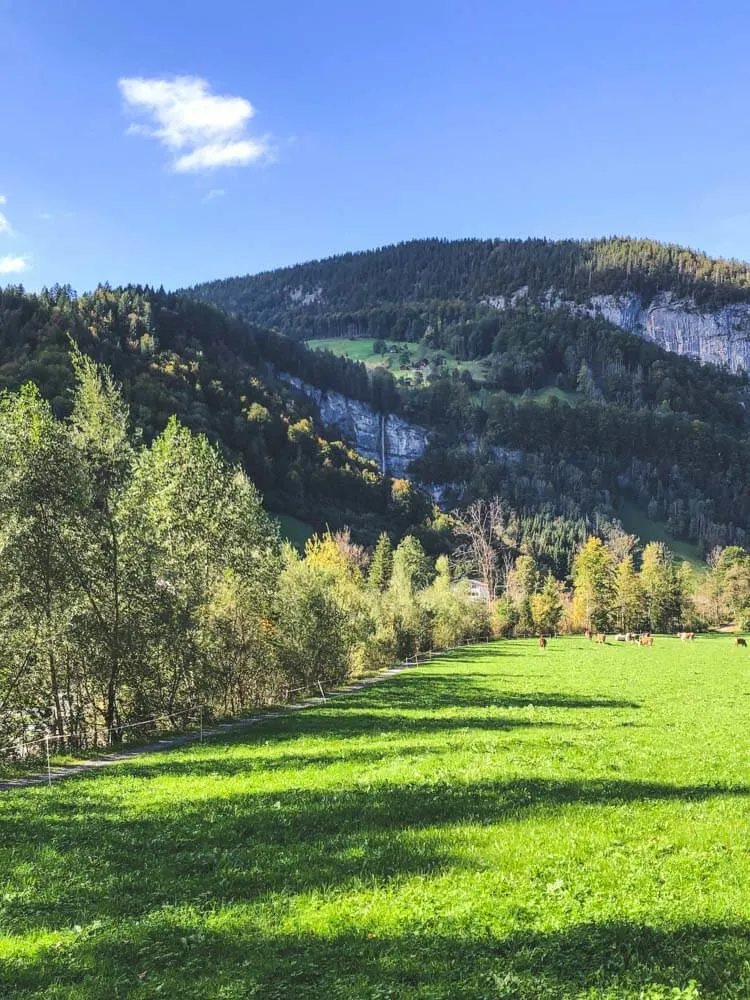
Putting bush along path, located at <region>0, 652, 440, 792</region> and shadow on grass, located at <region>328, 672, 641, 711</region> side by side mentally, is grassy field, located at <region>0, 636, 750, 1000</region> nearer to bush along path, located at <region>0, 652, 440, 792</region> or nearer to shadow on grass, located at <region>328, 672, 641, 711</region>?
bush along path, located at <region>0, 652, 440, 792</region>

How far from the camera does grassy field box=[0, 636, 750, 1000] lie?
23.1 feet

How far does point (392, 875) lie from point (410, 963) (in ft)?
8.27

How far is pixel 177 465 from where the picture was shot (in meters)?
34.2

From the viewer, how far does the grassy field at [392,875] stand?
7043mm

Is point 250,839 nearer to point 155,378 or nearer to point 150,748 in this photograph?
point 150,748

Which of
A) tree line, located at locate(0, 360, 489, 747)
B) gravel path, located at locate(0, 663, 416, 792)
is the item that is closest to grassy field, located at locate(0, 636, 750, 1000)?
gravel path, located at locate(0, 663, 416, 792)

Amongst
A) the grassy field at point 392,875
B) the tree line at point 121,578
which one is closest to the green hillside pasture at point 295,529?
the tree line at point 121,578

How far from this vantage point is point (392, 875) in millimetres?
9633

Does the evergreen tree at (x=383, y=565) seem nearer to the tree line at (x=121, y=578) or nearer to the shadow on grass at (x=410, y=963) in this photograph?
the tree line at (x=121, y=578)

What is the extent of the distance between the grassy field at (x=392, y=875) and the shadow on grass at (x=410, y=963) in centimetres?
3

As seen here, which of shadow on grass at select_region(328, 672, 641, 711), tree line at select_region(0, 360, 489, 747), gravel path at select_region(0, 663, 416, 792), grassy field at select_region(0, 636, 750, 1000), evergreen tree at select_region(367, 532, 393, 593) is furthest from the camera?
evergreen tree at select_region(367, 532, 393, 593)

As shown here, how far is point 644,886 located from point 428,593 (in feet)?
302

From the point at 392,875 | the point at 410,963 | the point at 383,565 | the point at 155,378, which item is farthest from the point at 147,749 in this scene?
the point at 155,378

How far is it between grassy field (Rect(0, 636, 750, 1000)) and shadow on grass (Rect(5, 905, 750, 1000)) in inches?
1.2
